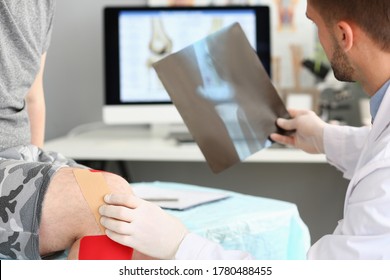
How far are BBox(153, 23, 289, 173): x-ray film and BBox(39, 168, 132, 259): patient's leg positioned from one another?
42cm

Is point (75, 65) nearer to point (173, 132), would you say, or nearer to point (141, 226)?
point (173, 132)

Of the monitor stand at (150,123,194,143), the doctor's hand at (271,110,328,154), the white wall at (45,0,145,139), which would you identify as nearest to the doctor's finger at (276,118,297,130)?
the doctor's hand at (271,110,328,154)

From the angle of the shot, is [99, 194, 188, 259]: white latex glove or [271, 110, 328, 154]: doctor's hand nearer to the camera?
[99, 194, 188, 259]: white latex glove

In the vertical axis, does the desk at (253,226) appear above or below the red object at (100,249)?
below

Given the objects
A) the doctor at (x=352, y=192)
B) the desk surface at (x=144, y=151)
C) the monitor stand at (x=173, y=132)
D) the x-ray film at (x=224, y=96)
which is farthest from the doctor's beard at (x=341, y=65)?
the monitor stand at (x=173, y=132)

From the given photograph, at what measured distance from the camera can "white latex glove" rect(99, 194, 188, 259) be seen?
3.35ft

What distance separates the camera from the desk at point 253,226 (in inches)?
54.3

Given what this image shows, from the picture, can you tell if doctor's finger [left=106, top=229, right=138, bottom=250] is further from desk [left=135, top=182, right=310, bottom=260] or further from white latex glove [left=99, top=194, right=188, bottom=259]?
desk [left=135, top=182, right=310, bottom=260]

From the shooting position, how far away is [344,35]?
1146 mm

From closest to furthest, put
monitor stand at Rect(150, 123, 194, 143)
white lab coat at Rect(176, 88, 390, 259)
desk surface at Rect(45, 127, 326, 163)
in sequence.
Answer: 1. white lab coat at Rect(176, 88, 390, 259)
2. desk surface at Rect(45, 127, 326, 163)
3. monitor stand at Rect(150, 123, 194, 143)

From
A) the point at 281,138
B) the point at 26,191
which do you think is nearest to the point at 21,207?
the point at 26,191

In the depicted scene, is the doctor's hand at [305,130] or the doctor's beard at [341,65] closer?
→ the doctor's beard at [341,65]

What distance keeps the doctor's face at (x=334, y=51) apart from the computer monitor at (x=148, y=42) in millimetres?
1365

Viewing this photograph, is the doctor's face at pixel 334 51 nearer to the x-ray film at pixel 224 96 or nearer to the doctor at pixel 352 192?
the doctor at pixel 352 192
